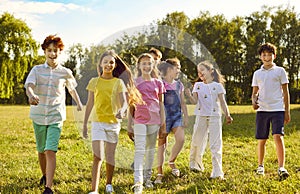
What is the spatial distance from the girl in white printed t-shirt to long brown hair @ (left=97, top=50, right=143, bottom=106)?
989 millimetres

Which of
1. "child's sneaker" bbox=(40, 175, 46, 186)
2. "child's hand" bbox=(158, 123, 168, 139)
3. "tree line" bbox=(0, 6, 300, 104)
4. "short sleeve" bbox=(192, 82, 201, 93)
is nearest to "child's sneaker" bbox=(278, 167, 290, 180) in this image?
"short sleeve" bbox=(192, 82, 201, 93)

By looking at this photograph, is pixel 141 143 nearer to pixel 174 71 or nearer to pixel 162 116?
pixel 162 116

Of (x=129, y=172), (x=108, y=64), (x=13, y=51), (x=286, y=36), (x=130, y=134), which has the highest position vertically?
(x=286, y=36)

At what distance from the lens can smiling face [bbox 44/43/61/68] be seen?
15.1 ft

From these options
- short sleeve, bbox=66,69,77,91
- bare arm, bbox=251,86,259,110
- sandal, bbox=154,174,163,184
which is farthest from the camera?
bare arm, bbox=251,86,259,110

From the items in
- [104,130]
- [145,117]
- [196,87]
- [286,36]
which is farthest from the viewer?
[286,36]

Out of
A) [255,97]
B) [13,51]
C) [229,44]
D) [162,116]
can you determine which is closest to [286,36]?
[229,44]

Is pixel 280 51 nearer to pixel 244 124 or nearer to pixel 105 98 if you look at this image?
pixel 244 124

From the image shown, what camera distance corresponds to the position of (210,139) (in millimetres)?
5254

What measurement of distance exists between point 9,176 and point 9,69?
3205cm

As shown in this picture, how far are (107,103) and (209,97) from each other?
158cm

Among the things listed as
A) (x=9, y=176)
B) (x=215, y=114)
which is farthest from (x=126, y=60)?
(x=9, y=176)

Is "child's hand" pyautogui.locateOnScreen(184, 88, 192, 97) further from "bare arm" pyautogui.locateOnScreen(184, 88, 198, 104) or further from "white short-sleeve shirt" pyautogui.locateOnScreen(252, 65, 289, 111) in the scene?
"white short-sleeve shirt" pyautogui.locateOnScreen(252, 65, 289, 111)

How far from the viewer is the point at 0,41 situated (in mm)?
36719
